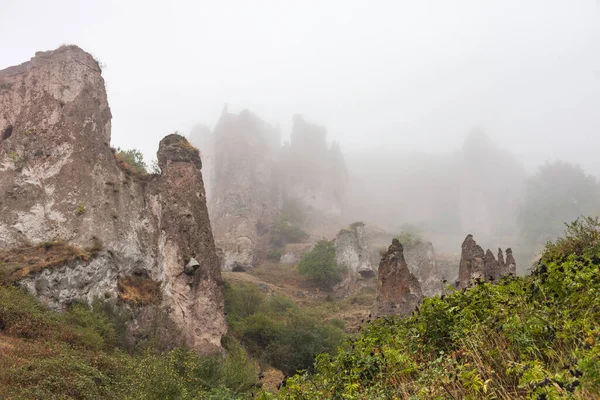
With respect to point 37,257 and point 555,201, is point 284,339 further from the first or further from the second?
point 555,201

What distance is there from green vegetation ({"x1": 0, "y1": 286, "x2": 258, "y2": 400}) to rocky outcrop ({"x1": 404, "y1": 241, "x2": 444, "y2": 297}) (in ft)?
102

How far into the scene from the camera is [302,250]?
63562 millimetres

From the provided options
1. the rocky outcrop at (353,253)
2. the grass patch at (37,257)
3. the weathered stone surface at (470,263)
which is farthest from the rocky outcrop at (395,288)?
the rocky outcrop at (353,253)

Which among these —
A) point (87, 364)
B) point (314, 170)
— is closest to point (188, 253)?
point (87, 364)

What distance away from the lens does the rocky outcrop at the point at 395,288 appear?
16.9 m

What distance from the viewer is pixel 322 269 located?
4884 centimetres

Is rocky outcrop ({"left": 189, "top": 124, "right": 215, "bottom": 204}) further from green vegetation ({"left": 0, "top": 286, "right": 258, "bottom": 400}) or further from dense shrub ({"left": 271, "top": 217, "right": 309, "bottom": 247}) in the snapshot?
green vegetation ({"left": 0, "top": 286, "right": 258, "bottom": 400})

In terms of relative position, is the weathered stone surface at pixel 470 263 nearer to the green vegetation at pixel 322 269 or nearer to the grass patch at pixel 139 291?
the grass patch at pixel 139 291

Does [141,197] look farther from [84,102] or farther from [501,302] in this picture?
[501,302]

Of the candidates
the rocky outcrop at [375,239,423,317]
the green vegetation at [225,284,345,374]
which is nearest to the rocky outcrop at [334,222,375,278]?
the green vegetation at [225,284,345,374]

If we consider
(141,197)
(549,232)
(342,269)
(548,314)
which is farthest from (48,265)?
(549,232)

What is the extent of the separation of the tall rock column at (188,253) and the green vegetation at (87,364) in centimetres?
187

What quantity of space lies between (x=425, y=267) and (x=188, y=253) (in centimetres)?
3731

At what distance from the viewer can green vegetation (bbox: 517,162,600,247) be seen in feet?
246
